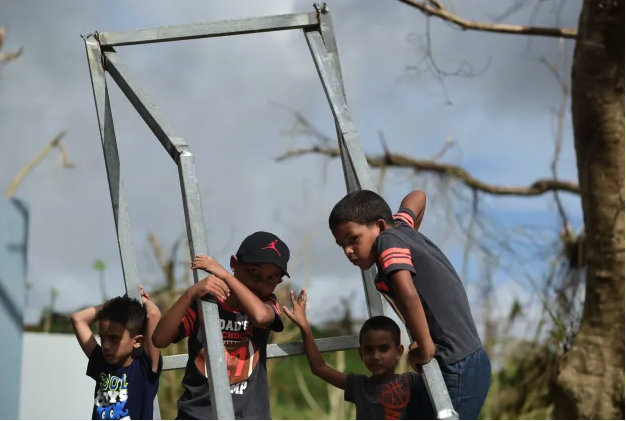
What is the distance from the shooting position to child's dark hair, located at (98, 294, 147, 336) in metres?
2.85

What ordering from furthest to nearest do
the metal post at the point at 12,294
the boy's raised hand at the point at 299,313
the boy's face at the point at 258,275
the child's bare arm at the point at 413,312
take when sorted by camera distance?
the metal post at the point at 12,294, the boy's raised hand at the point at 299,313, the boy's face at the point at 258,275, the child's bare arm at the point at 413,312

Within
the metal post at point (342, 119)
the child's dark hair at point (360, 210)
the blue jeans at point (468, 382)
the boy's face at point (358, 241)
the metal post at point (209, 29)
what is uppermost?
the metal post at point (209, 29)

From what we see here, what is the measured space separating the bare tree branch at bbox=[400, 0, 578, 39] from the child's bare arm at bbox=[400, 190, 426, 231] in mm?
3236

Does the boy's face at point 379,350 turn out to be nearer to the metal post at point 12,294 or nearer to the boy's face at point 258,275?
the boy's face at point 258,275

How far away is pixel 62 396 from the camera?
7.18 meters

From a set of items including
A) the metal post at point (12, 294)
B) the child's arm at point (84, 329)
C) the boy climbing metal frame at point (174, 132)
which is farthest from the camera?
the metal post at point (12, 294)

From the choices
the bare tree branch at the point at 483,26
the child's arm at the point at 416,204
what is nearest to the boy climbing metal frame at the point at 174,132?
the child's arm at the point at 416,204

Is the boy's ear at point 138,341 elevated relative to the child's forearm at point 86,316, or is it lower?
lower

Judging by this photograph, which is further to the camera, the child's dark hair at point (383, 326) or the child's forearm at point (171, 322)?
the child's dark hair at point (383, 326)

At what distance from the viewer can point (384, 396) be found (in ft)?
9.46

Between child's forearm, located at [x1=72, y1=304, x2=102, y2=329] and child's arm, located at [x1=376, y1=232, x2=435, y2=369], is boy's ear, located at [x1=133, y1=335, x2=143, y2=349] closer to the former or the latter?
child's forearm, located at [x1=72, y1=304, x2=102, y2=329]

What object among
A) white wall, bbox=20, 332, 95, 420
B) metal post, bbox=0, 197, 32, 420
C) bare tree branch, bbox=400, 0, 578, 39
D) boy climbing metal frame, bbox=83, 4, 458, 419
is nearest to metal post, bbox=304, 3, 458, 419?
boy climbing metal frame, bbox=83, 4, 458, 419

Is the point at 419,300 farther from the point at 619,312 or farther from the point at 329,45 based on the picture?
the point at 619,312

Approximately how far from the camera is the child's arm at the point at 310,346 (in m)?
2.78
